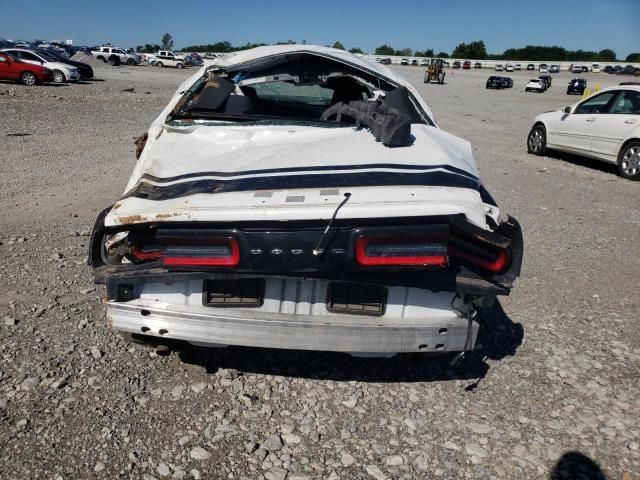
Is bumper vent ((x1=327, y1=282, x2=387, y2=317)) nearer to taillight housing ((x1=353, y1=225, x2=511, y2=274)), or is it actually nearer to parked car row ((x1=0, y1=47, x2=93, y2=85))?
taillight housing ((x1=353, y1=225, x2=511, y2=274))

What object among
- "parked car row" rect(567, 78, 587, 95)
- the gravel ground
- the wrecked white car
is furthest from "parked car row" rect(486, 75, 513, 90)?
the wrecked white car

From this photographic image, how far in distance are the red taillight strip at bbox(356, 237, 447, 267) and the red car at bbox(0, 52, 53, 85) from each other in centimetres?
2413

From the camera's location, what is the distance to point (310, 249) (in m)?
2.21

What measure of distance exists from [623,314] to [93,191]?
5725 mm

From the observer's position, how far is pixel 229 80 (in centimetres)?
427

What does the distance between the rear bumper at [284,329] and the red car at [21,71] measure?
77.1 feet

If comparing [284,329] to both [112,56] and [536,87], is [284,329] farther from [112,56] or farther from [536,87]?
[112,56]

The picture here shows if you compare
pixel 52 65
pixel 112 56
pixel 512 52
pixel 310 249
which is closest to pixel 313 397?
pixel 310 249

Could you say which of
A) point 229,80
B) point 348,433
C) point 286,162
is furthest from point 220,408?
point 229,80

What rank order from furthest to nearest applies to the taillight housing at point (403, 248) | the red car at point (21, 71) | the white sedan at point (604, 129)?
the red car at point (21, 71)
the white sedan at point (604, 129)
the taillight housing at point (403, 248)

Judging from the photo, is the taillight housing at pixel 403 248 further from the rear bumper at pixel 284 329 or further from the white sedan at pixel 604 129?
the white sedan at pixel 604 129

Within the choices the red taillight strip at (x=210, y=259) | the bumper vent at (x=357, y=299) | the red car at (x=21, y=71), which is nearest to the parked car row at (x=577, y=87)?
the red car at (x=21, y=71)

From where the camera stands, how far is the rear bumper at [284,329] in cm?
237

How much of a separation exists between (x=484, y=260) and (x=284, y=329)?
39.1 inches
